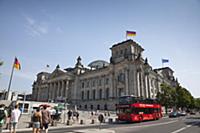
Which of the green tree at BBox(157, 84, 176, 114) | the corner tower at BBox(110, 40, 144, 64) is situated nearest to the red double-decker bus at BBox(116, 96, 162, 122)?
the green tree at BBox(157, 84, 176, 114)

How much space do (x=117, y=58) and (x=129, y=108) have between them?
41.3 metres

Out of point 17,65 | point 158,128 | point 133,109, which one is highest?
point 17,65

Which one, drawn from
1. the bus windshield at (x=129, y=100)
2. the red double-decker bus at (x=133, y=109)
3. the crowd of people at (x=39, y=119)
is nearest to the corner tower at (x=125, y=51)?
the red double-decker bus at (x=133, y=109)

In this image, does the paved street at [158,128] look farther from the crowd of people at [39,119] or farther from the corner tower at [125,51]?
the corner tower at [125,51]

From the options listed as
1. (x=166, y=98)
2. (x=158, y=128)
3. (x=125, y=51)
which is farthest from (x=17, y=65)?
(x=166, y=98)

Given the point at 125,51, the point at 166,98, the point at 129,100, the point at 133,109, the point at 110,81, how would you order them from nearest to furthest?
the point at 133,109
the point at 129,100
the point at 166,98
the point at 110,81
the point at 125,51

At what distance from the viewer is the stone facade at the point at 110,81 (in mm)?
59094

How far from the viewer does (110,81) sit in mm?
63500

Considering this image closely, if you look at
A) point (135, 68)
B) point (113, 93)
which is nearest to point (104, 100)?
point (113, 93)

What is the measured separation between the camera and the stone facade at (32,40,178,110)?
194ft

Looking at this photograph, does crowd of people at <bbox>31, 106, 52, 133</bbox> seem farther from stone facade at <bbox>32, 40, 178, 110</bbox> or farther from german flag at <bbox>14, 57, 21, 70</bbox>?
stone facade at <bbox>32, 40, 178, 110</bbox>

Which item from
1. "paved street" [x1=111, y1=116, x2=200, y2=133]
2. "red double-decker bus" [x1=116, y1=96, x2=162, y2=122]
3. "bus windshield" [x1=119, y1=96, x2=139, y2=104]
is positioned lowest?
"paved street" [x1=111, y1=116, x2=200, y2=133]

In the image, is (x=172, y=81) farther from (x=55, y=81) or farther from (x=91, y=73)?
(x=55, y=81)

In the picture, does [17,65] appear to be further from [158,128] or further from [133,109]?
[158,128]
